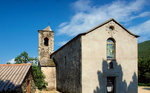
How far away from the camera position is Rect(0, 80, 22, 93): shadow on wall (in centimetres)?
813

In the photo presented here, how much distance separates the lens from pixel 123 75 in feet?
43.1

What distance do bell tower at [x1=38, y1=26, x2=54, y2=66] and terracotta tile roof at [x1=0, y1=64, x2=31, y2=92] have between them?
44.2 feet

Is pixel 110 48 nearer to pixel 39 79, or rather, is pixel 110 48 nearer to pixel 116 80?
pixel 116 80

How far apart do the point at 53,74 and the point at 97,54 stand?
35.7 ft

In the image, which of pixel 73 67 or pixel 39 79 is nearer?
pixel 73 67

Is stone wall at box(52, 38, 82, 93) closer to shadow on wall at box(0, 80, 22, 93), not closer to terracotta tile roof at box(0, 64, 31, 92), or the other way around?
terracotta tile roof at box(0, 64, 31, 92)

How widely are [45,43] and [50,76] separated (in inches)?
282

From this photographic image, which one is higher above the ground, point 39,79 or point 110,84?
point 110,84

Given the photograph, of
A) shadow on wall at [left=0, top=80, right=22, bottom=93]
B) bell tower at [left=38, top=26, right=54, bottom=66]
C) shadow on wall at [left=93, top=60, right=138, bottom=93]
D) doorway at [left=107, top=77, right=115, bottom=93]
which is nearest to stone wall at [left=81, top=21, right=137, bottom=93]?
shadow on wall at [left=93, top=60, right=138, bottom=93]

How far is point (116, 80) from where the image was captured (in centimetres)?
1286

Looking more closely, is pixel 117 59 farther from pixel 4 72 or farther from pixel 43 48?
pixel 43 48

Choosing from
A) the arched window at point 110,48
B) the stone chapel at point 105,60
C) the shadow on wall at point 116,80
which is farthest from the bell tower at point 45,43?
the shadow on wall at point 116,80

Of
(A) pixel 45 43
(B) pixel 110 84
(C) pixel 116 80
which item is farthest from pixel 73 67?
(A) pixel 45 43

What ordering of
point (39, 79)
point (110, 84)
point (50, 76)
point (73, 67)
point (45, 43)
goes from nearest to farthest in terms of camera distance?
point (110, 84) → point (73, 67) → point (39, 79) → point (50, 76) → point (45, 43)
